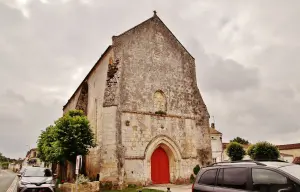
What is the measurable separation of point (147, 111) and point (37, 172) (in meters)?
8.14

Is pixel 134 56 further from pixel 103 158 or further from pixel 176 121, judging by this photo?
pixel 103 158

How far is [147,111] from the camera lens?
2000 cm

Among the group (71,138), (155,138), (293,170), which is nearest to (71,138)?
(71,138)

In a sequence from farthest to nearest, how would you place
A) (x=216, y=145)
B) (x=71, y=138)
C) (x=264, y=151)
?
(x=216, y=145) < (x=264, y=151) < (x=71, y=138)

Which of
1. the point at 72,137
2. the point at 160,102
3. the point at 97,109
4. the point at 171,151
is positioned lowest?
the point at 171,151

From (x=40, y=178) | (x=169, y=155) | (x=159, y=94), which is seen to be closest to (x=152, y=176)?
(x=169, y=155)

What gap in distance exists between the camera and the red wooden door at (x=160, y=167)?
19703 millimetres

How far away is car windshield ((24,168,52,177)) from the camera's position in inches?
611

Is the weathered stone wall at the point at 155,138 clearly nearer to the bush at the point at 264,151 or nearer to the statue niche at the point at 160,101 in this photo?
the statue niche at the point at 160,101

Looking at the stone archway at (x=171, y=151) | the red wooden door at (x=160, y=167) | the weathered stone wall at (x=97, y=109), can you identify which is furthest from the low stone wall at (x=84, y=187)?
the stone archway at (x=171, y=151)

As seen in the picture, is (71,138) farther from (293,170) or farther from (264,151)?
(264,151)

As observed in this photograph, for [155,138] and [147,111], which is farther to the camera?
[147,111]

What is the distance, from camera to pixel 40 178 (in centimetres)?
1514

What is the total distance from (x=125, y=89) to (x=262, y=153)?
1659 centimetres
